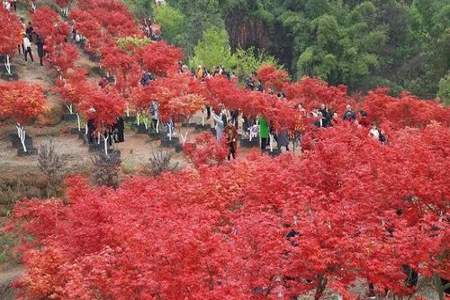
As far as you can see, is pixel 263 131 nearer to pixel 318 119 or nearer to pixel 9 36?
pixel 318 119

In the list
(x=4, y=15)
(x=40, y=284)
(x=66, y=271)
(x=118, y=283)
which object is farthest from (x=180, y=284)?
(x=4, y=15)

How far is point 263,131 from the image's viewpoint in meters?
29.8

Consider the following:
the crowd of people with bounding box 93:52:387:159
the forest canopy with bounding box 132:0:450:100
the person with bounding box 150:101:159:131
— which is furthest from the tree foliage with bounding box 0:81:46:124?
the forest canopy with bounding box 132:0:450:100

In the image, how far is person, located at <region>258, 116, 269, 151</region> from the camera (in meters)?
29.5

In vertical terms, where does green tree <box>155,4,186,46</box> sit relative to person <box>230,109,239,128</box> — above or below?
above

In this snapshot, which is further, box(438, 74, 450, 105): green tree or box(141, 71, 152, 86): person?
box(438, 74, 450, 105): green tree

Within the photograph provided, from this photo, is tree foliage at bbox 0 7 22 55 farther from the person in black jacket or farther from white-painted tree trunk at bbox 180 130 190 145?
white-painted tree trunk at bbox 180 130 190 145

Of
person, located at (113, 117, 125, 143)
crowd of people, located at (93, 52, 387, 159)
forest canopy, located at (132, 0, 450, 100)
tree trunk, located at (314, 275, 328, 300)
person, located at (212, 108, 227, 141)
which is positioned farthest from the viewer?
forest canopy, located at (132, 0, 450, 100)

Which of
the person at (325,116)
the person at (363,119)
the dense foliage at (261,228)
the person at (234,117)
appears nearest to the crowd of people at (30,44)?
the person at (234,117)

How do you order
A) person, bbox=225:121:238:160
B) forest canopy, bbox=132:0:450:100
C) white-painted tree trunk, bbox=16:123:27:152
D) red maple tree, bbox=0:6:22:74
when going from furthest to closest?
forest canopy, bbox=132:0:450:100 → red maple tree, bbox=0:6:22:74 → white-painted tree trunk, bbox=16:123:27:152 → person, bbox=225:121:238:160

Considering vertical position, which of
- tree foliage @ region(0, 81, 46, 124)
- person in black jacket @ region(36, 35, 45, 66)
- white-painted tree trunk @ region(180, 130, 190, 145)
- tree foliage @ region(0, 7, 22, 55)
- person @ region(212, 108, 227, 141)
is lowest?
white-painted tree trunk @ region(180, 130, 190, 145)

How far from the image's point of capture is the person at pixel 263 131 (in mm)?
29516

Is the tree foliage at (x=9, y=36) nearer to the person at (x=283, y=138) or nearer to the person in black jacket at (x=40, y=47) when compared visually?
the person in black jacket at (x=40, y=47)

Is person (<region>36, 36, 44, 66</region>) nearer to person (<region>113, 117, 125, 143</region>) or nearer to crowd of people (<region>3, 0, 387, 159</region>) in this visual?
crowd of people (<region>3, 0, 387, 159</region>)
